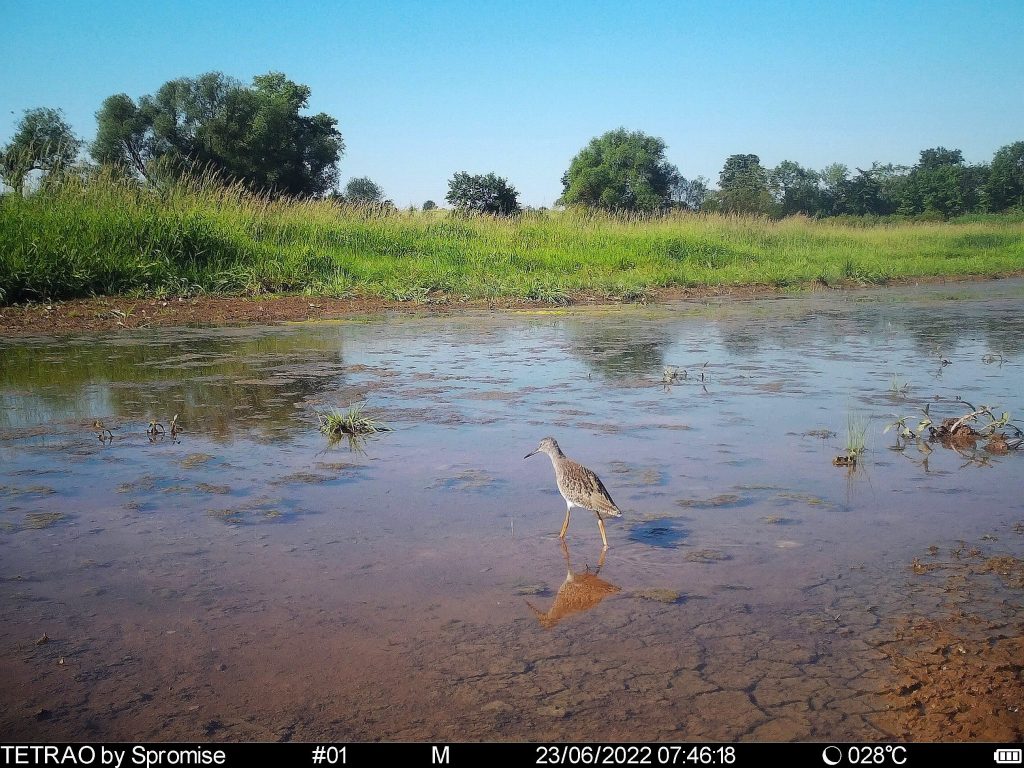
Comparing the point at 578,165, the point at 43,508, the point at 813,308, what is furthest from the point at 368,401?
the point at 578,165

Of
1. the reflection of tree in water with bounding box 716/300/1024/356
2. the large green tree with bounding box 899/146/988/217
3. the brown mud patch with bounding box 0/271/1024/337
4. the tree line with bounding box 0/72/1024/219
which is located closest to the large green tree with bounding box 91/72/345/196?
the tree line with bounding box 0/72/1024/219

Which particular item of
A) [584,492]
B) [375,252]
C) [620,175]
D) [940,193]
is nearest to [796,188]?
[940,193]

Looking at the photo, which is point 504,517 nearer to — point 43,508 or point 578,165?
point 43,508

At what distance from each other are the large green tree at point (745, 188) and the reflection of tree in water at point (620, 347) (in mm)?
27138

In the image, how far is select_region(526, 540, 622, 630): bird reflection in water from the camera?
329cm

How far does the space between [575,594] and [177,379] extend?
6161mm

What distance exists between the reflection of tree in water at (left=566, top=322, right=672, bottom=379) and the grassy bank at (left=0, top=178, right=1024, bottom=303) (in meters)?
3.92

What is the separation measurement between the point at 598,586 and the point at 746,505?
4.24 feet

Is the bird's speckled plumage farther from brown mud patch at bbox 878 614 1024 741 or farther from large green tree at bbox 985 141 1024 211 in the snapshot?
large green tree at bbox 985 141 1024 211

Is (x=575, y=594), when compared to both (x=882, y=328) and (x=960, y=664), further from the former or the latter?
(x=882, y=328)

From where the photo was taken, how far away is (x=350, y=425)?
6.07m
